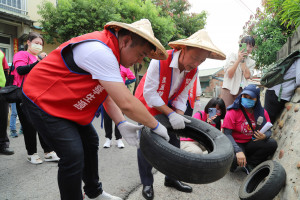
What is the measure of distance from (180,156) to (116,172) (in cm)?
157

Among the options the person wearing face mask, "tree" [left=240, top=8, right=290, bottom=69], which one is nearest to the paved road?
the person wearing face mask

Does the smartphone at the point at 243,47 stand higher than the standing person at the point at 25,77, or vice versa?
the smartphone at the point at 243,47

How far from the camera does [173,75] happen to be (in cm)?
203

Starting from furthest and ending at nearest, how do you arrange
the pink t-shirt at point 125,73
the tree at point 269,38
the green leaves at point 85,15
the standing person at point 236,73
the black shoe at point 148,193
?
the green leaves at point 85,15, the tree at point 269,38, the pink t-shirt at point 125,73, the standing person at point 236,73, the black shoe at point 148,193

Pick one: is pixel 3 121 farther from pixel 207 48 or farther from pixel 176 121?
pixel 207 48

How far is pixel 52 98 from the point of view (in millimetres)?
1348

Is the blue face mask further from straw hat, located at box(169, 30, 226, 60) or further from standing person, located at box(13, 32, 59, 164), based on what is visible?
standing person, located at box(13, 32, 59, 164)

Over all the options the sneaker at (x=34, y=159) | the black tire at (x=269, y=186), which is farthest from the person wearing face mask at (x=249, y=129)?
the sneaker at (x=34, y=159)

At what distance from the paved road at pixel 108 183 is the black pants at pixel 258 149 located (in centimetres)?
27

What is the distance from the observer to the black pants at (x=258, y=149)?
2.70 metres

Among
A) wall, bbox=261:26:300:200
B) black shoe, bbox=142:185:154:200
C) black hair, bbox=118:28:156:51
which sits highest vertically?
black hair, bbox=118:28:156:51

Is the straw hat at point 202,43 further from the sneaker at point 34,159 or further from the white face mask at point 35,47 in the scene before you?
the sneaker at point 34,159

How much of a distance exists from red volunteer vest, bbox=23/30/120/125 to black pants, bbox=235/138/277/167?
2312 mm

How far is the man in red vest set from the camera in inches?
73.1
